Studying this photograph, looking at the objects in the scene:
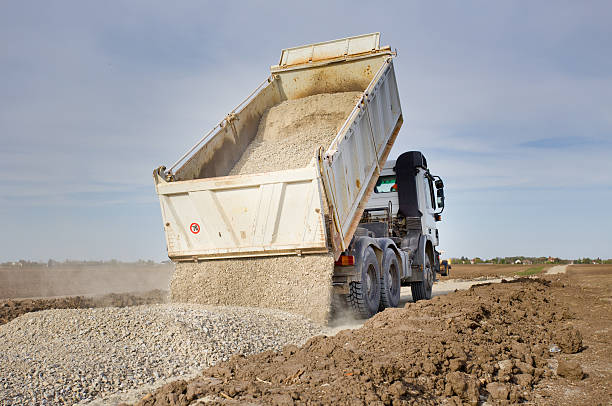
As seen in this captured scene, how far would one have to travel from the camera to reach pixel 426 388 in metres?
3.84

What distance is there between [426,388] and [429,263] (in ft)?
24.5

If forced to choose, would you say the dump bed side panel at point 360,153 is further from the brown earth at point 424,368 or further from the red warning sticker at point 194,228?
the red warning sticker at point 194,228

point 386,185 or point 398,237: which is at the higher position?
point 386,185

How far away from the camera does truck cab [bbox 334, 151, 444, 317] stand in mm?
7820

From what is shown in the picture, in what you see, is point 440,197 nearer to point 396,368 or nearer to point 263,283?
point 263,283

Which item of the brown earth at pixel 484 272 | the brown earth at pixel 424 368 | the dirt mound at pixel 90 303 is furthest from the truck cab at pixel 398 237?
the brown earth at pixel 484 272

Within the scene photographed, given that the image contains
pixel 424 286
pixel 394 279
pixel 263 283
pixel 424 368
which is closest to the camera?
pixel 424 368

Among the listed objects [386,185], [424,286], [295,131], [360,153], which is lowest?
[424,286]

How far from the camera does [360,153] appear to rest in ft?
26.7

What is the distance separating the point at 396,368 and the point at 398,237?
21.1ft

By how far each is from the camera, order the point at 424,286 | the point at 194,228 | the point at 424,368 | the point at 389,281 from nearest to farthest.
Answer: the point at 424,368
the point at 194,228
the point at 389,281
the point at 424,286

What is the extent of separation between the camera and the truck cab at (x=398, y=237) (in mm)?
7820

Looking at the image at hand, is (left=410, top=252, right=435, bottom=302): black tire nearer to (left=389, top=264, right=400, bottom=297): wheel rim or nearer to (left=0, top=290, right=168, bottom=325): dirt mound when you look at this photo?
(left=389, top=264, right=400, bottom=297): wheel rim

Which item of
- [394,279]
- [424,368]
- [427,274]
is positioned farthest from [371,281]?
[424,368]
